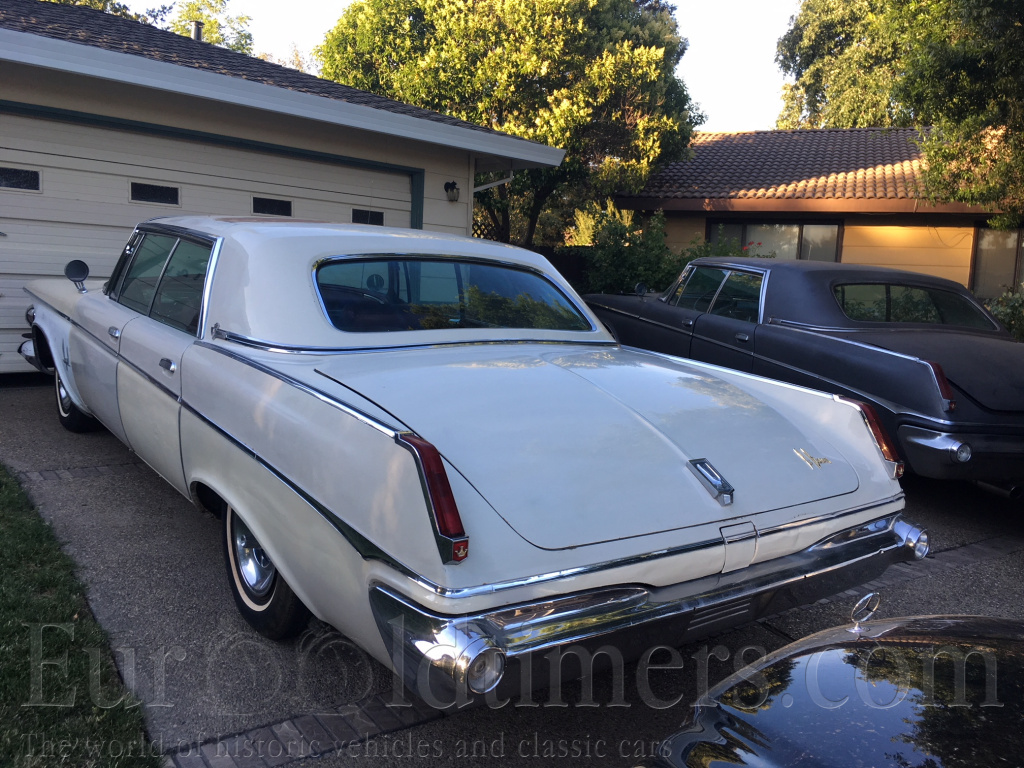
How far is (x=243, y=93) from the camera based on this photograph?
25.2 ft

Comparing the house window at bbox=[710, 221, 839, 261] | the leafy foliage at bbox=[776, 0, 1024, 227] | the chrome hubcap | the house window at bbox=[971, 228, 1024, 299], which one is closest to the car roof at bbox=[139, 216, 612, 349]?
the chrome hubcap

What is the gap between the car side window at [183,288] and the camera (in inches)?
139

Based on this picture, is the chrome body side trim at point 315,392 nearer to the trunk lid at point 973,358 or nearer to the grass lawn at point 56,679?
the grass lawn at point 56,679

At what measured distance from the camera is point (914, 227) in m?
16.0

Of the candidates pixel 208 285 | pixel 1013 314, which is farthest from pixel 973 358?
pixel 1013 314

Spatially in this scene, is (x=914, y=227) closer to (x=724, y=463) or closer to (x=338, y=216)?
(x=338, y=216)

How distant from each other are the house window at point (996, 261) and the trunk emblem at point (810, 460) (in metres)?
14.9

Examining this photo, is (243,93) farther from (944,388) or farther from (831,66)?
(831,66)

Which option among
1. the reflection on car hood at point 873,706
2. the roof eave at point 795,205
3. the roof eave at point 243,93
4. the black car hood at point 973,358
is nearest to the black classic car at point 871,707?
the reflection on car hood at point 873,706

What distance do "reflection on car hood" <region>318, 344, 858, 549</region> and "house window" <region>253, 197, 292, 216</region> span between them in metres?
6.10

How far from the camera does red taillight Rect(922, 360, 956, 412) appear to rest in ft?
14.5

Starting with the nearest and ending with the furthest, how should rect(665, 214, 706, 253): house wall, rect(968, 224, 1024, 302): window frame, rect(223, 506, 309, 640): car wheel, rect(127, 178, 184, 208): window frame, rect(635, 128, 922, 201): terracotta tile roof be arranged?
rect(223, 506, 309, 640): car wheel, rect(127, 178, 184, 208): window frame, rect(968, 224, 1024, 302): window frame, rect(635, 128, 922, 201): terracotta tile roof, rect(665, 214, 706, 253): house wall

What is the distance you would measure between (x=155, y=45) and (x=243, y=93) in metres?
1.58

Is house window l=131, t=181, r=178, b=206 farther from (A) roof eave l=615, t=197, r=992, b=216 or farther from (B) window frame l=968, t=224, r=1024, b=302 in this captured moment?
(B) window frame l=968, t=224, r=1024, b=302
